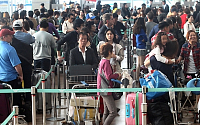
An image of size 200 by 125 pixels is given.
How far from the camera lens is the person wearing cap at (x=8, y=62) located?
7.21 meters

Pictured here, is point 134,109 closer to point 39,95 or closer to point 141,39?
point 39,95

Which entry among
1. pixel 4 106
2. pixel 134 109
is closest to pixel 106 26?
pixel 4 106

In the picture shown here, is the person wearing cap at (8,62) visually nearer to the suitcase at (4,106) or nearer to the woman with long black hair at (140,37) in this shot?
the suitcase at (4,106)

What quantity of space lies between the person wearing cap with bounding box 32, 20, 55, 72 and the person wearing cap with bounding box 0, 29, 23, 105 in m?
1.45

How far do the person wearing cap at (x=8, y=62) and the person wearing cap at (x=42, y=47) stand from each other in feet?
4.76

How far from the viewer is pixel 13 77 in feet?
24.4

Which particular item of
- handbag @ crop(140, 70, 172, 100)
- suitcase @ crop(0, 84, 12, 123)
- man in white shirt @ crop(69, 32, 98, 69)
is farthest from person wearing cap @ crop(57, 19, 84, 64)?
handbag @ crop(140, 70, 172, 100)

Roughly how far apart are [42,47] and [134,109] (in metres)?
3.29

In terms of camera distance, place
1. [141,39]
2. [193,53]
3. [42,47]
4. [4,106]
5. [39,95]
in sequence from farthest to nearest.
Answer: [141,39], [42,47], [39,95], [193,53], [4,106]

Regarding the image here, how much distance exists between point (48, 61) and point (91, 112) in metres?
2.48

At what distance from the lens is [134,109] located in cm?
624

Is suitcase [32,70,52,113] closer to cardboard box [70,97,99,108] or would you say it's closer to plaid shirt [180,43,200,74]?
cardboard box [70,97,99,108]

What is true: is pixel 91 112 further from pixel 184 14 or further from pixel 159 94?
pixel 184 14

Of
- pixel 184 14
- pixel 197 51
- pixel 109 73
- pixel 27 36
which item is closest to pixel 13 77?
pixel 27 36
